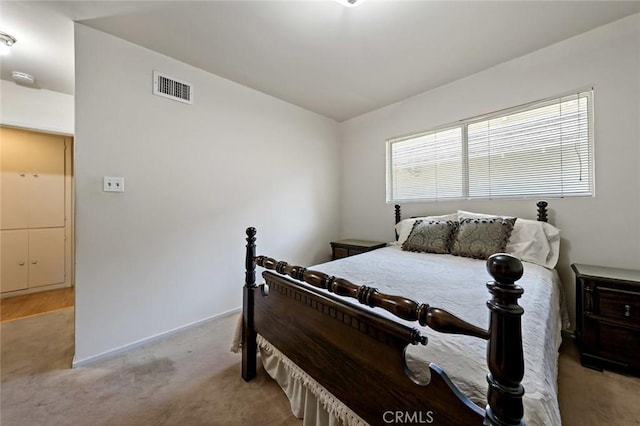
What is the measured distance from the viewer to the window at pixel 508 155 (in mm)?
2066

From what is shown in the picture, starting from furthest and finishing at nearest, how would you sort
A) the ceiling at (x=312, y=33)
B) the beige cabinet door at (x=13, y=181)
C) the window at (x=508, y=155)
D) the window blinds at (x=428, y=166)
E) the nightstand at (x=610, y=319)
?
the beige cabinet door at (x=13, y=181)
the window blinds at (x=428, y=166)
the window at (x=508, y=155)
the ceiling at (x=312, y=33)
the nightstand at (x=610, y=319)

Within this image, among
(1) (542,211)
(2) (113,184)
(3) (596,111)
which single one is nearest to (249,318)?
(2) (113,184)

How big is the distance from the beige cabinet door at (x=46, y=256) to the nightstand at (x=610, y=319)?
5.59 m

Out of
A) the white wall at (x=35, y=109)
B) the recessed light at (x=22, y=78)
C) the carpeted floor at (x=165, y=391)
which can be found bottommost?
the carpeted floor at (x=165, y=391)

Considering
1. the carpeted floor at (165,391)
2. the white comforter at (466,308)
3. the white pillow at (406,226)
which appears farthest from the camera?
the white pillow at (406,226)

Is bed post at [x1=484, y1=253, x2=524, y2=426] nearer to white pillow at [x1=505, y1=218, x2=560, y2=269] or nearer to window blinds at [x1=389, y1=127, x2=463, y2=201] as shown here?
white pillow at [x1=505, y1=218, x2=560, y2=269]

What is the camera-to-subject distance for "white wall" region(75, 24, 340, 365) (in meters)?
1.86

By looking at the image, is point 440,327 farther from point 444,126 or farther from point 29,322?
point 29,322

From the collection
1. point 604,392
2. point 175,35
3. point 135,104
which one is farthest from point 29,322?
point 604,392

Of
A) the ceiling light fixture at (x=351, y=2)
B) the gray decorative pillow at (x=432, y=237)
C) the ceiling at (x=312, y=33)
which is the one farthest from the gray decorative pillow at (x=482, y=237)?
the ceiling light fixture at (x=351, y=2)

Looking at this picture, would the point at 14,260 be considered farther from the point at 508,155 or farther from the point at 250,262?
the point at 508,155

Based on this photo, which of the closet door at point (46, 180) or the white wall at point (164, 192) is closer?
the white wall at point (164, 192)

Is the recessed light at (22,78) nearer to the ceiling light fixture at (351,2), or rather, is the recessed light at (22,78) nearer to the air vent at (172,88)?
the air vent at (172,88)

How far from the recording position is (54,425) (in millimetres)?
1276
